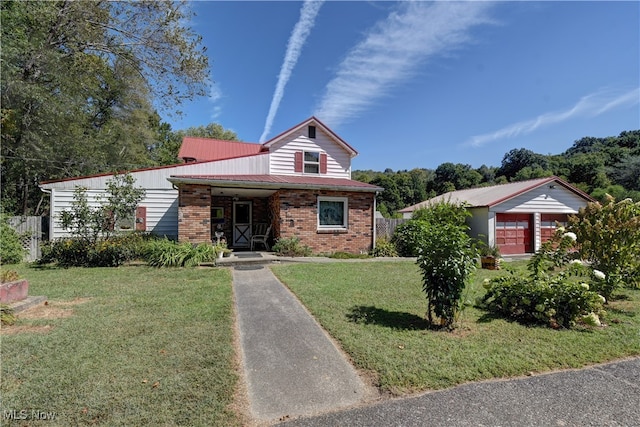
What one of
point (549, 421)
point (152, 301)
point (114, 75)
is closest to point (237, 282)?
point (152, 301)

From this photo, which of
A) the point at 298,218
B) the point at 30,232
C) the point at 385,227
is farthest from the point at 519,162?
the point at 30,232

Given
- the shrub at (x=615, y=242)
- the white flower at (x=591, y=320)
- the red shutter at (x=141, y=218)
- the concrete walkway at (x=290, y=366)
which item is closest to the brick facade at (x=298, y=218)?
the red shutter at (x=141, y=218)

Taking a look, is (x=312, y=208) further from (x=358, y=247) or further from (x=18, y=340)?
(x=18, y=340)

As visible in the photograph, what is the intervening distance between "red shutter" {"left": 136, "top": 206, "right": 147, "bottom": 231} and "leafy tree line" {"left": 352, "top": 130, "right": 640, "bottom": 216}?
2033cm

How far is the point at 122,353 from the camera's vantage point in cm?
353

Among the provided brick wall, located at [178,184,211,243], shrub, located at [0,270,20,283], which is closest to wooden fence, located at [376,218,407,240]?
brick wall, located at [178,184,211,243]

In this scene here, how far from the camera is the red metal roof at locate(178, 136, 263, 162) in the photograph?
1722 centimetres

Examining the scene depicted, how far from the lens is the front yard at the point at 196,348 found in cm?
262

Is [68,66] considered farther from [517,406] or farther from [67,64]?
[517,406]

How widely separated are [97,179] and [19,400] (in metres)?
12.4

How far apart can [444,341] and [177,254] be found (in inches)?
328

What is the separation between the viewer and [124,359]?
3.38m

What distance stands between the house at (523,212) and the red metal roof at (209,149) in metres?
12.7

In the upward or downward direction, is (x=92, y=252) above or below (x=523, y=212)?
below
